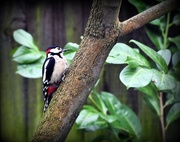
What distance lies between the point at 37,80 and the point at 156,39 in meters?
0.89

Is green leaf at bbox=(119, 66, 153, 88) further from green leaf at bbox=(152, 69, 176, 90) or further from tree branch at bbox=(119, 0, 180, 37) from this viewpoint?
tree branch at bbox=(119, 0, 180, 37)

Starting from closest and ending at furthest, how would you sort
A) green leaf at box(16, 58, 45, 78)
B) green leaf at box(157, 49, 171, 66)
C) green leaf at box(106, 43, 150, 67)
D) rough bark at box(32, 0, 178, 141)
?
rough bark at box(32, 0, 178, 141) < green leaf at box(106, 43, 150, 67) < green leaf at box(157, 49, 171, 66) < green leaf at box(16, 58, 45, 78)

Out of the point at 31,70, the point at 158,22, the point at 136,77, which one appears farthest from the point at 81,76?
the point at 158,22

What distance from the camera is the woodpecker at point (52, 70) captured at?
7.92 feet

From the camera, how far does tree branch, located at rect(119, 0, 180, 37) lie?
6.05 ft

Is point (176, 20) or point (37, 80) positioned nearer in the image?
point (176, 20)

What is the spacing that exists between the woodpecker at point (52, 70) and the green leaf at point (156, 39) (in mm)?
584

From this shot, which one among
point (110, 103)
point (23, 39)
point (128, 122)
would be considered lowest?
point (128, 122)

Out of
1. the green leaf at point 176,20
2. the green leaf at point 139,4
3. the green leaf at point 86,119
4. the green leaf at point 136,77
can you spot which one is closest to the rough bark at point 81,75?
the green leaf at point 136,77

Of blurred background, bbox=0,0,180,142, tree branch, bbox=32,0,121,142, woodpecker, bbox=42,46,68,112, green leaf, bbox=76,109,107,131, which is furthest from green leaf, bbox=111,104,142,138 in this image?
tree branch, bbox=32,0,121,142

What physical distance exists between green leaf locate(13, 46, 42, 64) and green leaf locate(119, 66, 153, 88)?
2.41ft

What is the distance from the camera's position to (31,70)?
2.37 m

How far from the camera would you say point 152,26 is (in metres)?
2.60

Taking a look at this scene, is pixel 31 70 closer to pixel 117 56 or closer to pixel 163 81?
pixel 117 56
